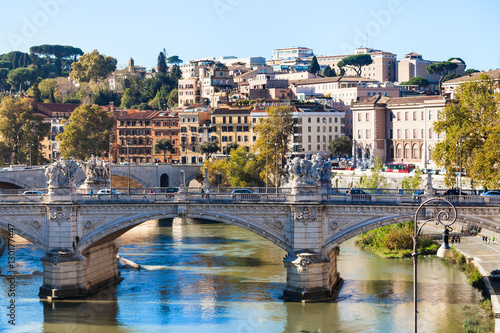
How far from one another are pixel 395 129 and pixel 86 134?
36778 mm

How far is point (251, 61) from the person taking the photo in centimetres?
18638

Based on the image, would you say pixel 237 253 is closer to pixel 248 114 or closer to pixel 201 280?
pixel 201 280

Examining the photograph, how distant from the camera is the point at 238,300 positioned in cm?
4438

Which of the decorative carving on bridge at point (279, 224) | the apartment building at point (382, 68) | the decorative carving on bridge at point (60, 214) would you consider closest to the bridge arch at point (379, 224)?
the decorative carving on bridge at point (279, 224)

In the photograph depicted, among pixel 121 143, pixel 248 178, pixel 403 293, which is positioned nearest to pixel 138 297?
pixel 403 293

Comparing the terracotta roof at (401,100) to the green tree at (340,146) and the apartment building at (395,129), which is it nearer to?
the apartment building at (395,129)

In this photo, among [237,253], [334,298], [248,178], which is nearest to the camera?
[334,298]

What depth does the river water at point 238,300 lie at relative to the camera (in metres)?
40.0

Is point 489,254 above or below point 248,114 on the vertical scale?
below

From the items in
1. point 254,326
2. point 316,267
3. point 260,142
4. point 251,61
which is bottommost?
point 254,326

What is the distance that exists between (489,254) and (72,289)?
25826 millimetres

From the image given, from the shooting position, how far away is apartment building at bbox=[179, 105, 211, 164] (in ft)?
367

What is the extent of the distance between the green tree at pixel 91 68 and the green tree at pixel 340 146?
3047 inches

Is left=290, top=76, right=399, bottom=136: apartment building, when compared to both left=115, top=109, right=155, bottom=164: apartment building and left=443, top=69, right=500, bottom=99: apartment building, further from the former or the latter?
left=115, top=109, right=155, bottom=164: apartment building
